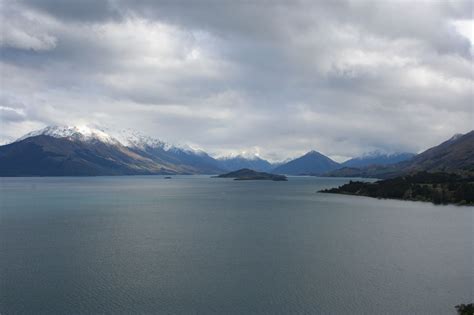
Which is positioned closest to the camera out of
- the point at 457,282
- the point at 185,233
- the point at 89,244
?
the point at 457,282

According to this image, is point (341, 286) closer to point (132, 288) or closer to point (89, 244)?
point (132, 288)

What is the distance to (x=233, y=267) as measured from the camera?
6494cm

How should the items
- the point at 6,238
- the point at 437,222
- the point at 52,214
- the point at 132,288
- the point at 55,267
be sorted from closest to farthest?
1. the point at 132,288
2. the point at 55,267
3. the point at 6,238
4. the point at 437,222
5. the point at 52,214

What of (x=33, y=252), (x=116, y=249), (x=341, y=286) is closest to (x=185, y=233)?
(x=116, y=249)

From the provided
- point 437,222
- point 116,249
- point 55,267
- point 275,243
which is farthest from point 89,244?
point 437,222

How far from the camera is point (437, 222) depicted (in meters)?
120

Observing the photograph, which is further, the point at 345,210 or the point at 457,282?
the point at 345,210

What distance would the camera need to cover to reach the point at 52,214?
133 meters

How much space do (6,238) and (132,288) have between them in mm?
49184

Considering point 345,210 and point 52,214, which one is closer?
point 52,214

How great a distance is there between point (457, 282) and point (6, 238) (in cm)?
8612

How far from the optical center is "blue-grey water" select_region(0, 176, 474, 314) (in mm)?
49247

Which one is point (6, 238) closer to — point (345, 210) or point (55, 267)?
point (55, 267)

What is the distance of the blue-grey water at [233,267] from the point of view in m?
49.2
